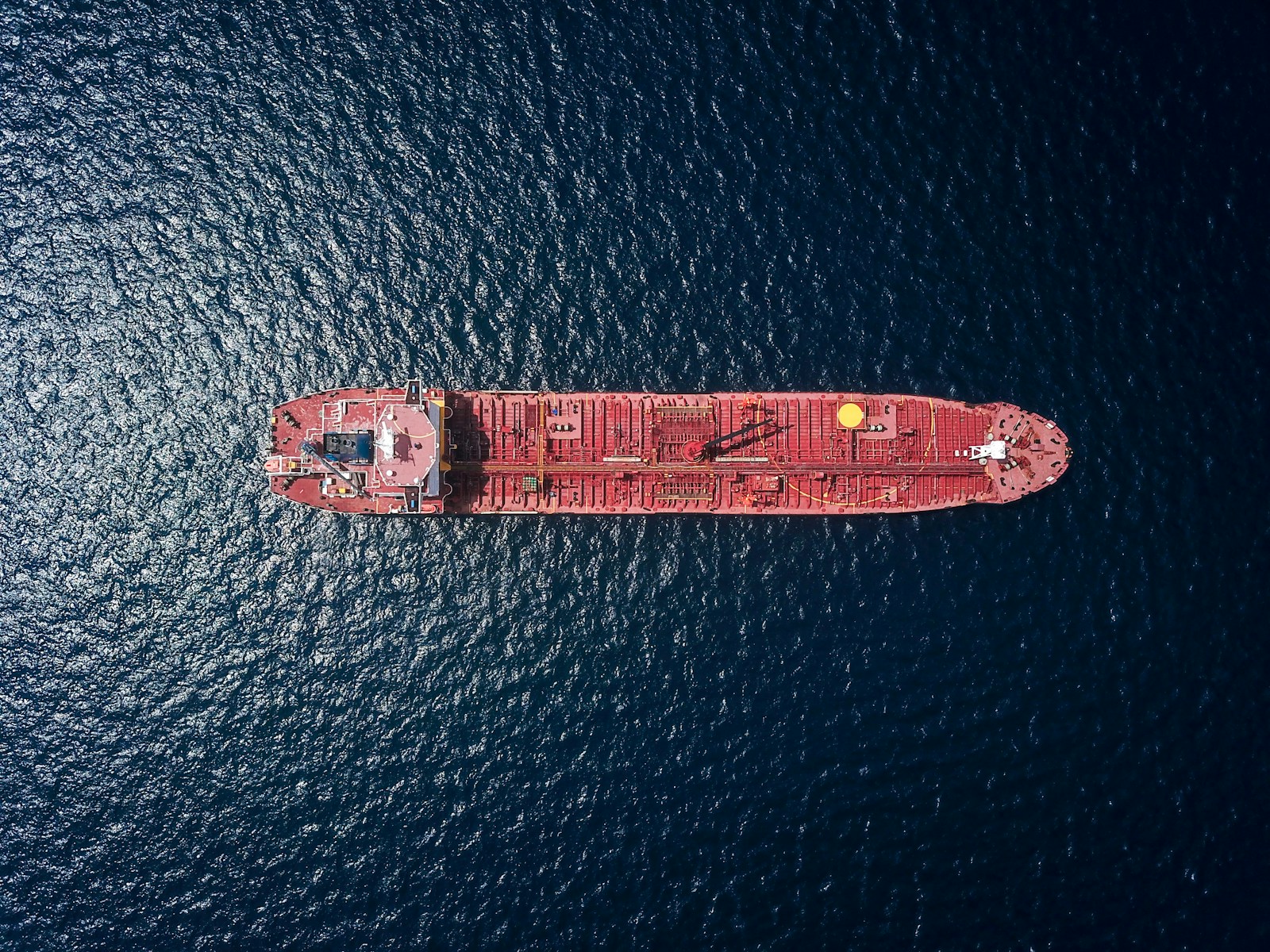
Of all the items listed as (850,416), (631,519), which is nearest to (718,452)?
(631,519)

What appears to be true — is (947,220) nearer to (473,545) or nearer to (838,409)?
(838,409)

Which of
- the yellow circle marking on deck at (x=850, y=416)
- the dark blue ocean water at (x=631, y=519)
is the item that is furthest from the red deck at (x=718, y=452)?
the dark blue ocean water at (x=631, y=519)

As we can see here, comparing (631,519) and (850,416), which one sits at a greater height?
(850,416)

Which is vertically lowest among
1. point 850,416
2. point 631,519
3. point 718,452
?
point 631,519

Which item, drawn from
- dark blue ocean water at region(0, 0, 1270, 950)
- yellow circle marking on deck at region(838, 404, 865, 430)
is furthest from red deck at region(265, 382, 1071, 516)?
dark blue ocean water at region(0, 0, 1270, 950)

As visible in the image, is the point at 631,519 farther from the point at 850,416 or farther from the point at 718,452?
the point at 850,416

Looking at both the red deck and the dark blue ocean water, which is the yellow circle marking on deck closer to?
the red deck

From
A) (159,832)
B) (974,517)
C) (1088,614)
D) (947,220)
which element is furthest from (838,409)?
(159,832)
